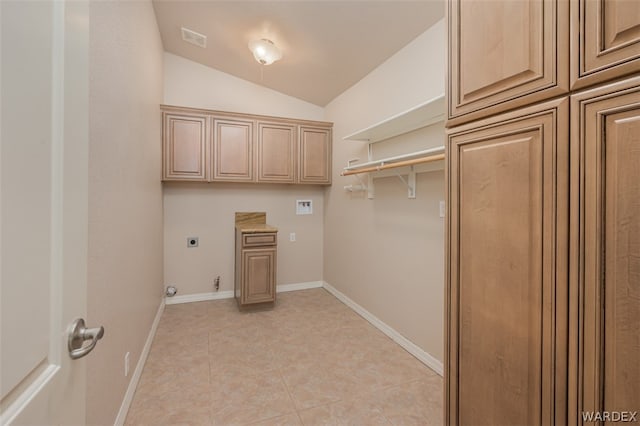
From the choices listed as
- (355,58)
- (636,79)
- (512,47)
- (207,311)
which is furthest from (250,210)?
(636,79)

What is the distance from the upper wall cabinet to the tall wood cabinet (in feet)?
8.52

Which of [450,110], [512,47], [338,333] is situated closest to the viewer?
[512,47]

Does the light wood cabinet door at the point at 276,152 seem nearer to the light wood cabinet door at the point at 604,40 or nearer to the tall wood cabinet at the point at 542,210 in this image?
the tall wood cabinet at the point at 542,210

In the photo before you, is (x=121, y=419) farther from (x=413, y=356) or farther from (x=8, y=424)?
(x=413, y=356)

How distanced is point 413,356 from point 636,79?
2.19m

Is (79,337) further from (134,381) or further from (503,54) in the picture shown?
(134,381)

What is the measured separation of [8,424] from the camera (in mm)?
394

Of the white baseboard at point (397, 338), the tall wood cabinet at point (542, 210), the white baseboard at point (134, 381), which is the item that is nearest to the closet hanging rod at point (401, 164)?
the tall wood cabinet at point (542, 210)

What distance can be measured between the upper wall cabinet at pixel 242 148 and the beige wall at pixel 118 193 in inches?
24.7

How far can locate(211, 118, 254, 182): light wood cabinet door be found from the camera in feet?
10.6

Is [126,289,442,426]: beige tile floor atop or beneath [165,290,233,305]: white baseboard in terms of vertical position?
beneath

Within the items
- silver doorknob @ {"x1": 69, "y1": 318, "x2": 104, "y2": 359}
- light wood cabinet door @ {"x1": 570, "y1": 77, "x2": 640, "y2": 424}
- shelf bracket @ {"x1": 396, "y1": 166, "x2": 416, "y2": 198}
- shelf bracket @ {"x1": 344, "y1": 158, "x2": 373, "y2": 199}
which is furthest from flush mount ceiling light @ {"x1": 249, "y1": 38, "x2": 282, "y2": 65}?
silver doorknob @ {"x1": 69, "y1": 318, "x2": 104, "y2": 359}

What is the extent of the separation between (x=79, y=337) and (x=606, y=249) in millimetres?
1253

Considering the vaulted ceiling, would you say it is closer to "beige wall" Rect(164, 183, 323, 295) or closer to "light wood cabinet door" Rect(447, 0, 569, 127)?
"light wood cabinet door" Rect(447, 0, 569, 127)
